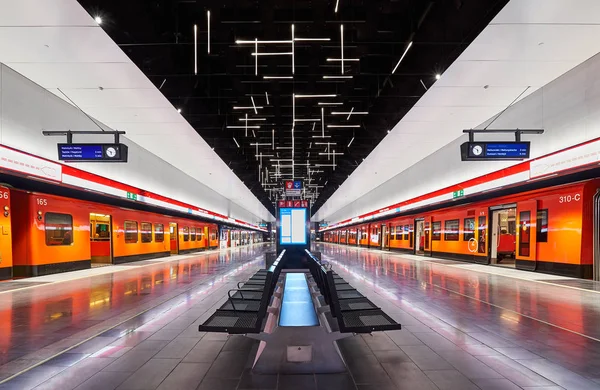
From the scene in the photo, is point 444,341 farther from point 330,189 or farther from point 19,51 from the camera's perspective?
point 330,189

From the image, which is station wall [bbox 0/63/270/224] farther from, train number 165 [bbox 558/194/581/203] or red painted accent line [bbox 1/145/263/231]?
train number 165 [bbox 558/194/581/203]

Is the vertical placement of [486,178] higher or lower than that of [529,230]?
higher

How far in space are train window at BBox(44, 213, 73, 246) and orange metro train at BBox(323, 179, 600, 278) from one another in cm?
1526

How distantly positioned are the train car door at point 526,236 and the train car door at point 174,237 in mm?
18724

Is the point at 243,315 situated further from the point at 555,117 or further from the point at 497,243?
the point at 497,243

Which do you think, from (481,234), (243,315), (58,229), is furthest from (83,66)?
(481,234)

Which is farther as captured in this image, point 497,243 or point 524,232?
point 497,243

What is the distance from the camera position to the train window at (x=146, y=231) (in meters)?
19.8

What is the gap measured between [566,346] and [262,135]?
405 inches

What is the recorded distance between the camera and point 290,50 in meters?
7.09

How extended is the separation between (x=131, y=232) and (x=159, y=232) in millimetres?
3798

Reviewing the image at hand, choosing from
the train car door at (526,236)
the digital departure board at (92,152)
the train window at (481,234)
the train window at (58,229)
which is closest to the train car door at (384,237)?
the train window at (481,234)

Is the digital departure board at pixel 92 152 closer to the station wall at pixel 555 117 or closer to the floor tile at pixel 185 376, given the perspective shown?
the floor tile at pixel 185 376

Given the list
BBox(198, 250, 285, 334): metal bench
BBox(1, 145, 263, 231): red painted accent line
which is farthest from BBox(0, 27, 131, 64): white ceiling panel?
BBox(198, 250, 285, 334): metal bench
